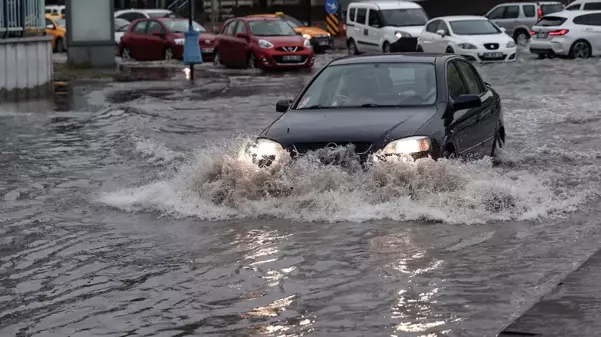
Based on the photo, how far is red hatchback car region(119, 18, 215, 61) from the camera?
36469mm

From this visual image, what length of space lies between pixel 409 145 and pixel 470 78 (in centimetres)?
289

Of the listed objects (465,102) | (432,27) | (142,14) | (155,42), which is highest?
(465,102)

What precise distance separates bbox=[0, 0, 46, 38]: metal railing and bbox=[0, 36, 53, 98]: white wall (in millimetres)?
254

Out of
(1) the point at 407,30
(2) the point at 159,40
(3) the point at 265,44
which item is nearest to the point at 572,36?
(1) the point at 407,30

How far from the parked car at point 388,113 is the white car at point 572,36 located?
2212 centimetres

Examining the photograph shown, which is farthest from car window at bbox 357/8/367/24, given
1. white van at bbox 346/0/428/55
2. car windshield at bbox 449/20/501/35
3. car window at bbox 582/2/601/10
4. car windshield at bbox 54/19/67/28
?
car windshield at bbox 54/19/67/28

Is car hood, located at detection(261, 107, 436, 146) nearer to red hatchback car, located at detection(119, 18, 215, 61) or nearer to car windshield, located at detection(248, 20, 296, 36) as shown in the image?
car windshield, located at detection(248, 20, 296, 36)

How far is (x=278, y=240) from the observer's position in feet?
31.2

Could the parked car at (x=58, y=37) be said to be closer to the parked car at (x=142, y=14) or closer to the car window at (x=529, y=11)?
the parked car at (x=142, y=14)

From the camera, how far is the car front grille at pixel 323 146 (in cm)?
1037

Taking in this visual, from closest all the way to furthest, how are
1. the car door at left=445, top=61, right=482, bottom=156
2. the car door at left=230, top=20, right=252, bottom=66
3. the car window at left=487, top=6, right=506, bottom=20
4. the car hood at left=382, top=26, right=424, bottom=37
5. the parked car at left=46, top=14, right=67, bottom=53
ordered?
1. the car door at left=445, top=61, right=482, bottom=156
2. the car door at left=230, top=20, right=252, bottom=66
3. the car hood at left=382, top=26, right=424, bottom=37
4. the parked car at left=46, top=14, right=67, bottom=53
5. the car window at left=487, top=6, right=506, bottom=20

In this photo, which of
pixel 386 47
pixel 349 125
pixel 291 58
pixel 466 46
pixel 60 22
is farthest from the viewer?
pixel 60 22

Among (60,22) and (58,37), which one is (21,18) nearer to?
(58,37)

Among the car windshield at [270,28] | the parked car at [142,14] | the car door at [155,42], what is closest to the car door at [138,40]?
the car door at [155,42]
